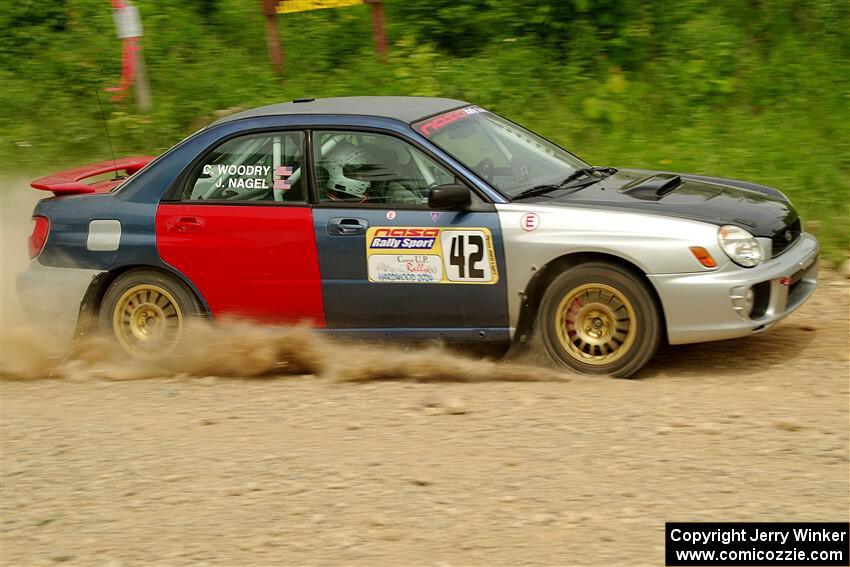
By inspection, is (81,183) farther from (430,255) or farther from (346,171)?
(430,255)

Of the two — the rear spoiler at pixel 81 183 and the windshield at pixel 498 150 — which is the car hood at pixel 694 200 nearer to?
the windshield at pixel 498 150

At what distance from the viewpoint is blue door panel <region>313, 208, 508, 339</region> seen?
651cm

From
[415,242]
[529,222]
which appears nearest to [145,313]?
[415,242]

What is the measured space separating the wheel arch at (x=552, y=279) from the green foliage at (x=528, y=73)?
359 cm

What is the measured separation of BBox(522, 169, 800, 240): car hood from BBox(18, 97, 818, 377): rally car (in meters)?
0.02

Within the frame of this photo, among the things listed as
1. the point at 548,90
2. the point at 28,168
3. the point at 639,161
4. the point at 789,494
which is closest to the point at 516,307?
the point at 789,494

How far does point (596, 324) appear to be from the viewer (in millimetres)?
6371

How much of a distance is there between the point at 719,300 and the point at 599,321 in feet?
2.24

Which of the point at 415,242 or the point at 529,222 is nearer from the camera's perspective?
the point at 529,222

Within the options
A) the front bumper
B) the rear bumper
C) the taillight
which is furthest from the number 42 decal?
the taillight

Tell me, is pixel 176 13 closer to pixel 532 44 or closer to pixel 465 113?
pixel 532 44

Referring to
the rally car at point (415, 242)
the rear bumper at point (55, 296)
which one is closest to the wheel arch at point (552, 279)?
the rally car at point (415, 242)

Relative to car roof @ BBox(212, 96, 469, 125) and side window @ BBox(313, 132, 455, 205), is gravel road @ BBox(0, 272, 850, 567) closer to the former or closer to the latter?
side window @ BBox(313, 132, 455, 205)

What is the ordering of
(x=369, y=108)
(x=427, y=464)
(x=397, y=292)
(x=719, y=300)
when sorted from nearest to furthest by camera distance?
(x=427, y=464) < (x=719, y=300) < (x=397, y=292) < (x=369, y=108)
